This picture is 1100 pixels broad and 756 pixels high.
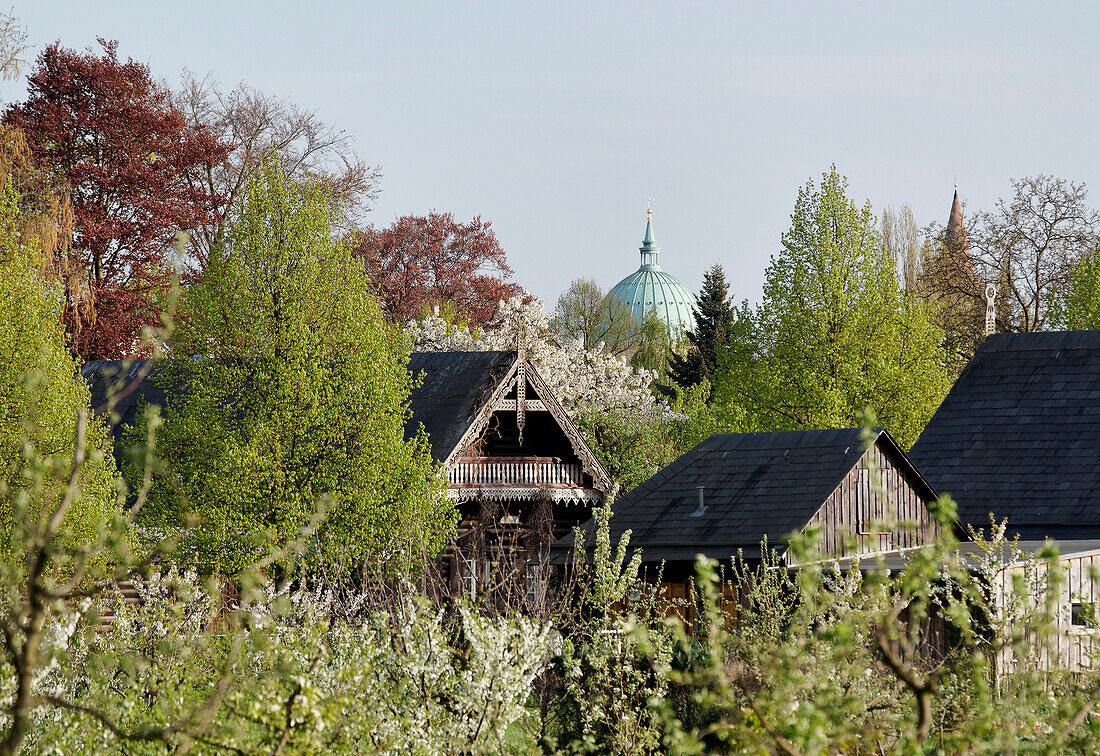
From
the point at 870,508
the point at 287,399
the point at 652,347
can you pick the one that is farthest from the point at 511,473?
the point at 652,347

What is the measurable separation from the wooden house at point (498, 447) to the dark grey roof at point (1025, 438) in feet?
25.7

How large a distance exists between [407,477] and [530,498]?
7922mm

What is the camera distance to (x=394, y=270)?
52062 millimetres

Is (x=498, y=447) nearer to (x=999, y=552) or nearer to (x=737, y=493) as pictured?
(x=737, y=493)

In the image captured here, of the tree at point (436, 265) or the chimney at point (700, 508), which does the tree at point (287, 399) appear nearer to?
the chimney at point (700, 508)

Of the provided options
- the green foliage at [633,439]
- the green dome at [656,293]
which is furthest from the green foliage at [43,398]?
the green dome at [656,293]

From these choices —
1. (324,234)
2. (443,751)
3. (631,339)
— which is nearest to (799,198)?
(324,234)

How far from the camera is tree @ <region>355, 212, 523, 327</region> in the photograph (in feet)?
168

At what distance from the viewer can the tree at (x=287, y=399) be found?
1872 centimetres

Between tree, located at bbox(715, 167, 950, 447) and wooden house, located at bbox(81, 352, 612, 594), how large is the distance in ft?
22.3

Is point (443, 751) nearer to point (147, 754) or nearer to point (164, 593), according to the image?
Answer: point (147, 754)

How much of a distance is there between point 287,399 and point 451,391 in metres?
8.33

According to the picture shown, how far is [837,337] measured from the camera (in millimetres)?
32344

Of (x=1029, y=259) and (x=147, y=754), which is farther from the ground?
(x=1029, y=259)
